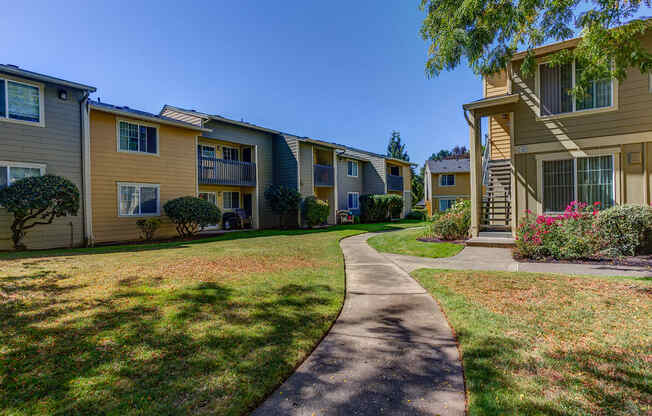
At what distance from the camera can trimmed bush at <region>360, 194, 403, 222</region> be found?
24.7 m

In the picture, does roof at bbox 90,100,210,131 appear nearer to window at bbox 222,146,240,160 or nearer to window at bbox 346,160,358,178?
window at bbox 222,146,240,160

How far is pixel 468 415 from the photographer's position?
2113 mm

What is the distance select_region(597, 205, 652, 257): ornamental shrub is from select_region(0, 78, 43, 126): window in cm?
1682

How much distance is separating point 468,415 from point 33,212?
13.4 metres

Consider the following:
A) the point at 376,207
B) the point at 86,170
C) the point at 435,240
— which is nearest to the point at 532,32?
the point at 435,240

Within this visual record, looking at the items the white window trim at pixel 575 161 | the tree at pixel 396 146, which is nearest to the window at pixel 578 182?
the white window trim at pixel 575 161

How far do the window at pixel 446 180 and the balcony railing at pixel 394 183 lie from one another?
299 inches

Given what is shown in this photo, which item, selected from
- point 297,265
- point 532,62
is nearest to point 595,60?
point 532,62

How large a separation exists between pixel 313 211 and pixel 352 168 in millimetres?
8845

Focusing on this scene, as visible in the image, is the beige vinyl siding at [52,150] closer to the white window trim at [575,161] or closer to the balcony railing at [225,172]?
the balcony railing at [225,172]

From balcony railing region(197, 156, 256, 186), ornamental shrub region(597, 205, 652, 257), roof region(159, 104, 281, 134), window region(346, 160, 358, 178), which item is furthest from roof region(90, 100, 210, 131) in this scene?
ornamental shrub region(597, 205, 652, 257)

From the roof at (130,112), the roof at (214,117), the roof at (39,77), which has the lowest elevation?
the roof at (130,112)

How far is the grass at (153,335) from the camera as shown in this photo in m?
2.29

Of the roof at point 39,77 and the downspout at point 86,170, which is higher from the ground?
the roof at point 39,77
